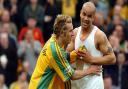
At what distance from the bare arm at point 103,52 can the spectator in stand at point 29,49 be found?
6473mm

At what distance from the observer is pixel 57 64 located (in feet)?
34.0

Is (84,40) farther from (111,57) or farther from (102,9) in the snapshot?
(102,9)

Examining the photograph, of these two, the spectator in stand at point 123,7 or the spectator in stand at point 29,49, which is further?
the spectator in stand at point 123,7

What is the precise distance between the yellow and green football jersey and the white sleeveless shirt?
30 centimetres

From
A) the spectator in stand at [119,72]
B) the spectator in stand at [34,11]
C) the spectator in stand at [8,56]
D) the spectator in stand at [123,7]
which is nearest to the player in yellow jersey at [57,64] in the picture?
the spectator in stand at [119,72]

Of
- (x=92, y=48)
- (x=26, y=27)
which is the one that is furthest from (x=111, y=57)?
(x=26, y=27)

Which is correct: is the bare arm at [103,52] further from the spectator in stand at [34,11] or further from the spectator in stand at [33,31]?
the spectator in stand at [34,11]

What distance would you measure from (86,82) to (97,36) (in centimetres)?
74

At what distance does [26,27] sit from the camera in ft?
59.8

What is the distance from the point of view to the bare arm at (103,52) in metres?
10.6

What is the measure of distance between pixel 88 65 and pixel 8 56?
6557 mm

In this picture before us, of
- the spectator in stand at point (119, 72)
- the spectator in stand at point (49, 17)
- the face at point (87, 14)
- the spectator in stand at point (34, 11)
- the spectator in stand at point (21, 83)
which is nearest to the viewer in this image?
the face at point (87, 14)

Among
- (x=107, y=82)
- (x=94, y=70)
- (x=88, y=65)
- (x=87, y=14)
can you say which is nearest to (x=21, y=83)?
(x=107, y=82)

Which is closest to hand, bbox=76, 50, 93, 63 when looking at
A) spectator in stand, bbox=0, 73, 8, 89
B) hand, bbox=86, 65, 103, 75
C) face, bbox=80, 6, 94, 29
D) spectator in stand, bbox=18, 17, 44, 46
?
hand, bbox=86, 65, 103, 75
